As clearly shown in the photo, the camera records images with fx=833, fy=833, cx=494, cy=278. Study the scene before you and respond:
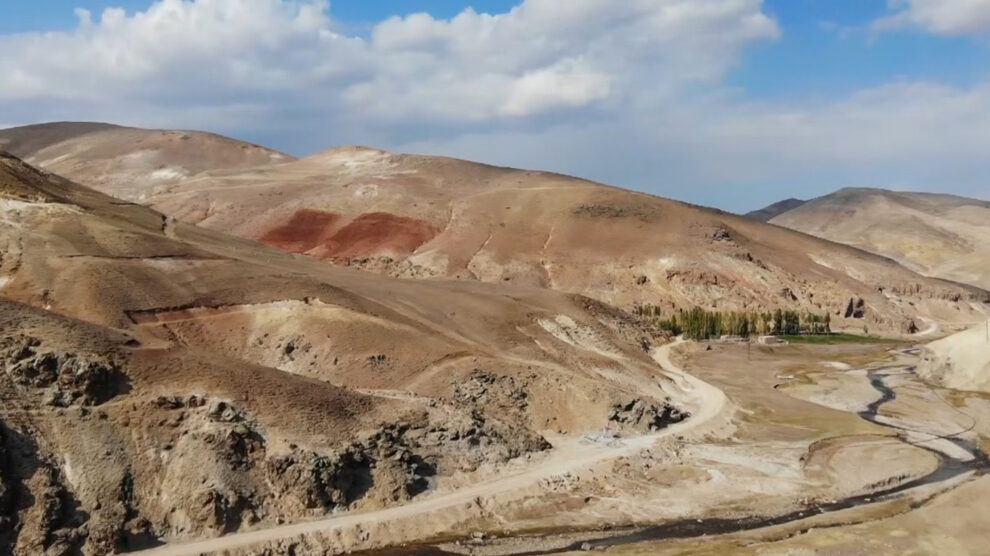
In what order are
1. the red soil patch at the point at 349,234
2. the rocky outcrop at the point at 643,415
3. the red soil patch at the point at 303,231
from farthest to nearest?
1. the red soil patch at the point at 303,231
2. the red soil patch at the point at 349,234
3. the rocky outcrop at the point at 643,415

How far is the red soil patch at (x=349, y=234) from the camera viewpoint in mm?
168875

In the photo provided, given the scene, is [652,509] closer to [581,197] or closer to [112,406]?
[112,406]

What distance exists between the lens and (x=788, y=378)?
107 metres

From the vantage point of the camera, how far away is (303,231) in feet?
583

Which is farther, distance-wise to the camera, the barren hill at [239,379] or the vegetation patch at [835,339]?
the vegetation patch at [835,339]

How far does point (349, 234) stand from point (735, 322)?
264 feet

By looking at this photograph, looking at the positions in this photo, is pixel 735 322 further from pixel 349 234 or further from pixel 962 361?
pixel 349 234

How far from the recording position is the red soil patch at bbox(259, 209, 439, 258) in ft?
554

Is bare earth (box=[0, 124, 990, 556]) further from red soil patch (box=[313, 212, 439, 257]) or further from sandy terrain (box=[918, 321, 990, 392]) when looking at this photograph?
red soil patch (box=[313, 212, 439, 257])

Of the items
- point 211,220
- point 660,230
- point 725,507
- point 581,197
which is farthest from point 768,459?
point 211,220

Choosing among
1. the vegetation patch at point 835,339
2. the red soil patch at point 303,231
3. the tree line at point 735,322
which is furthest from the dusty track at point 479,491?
the red soil patch at point 303,231

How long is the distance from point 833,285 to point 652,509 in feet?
436

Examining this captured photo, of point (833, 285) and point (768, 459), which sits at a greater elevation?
point (833, 285)

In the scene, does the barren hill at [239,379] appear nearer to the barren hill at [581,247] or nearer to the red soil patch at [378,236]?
the barren hill at [581,247]
